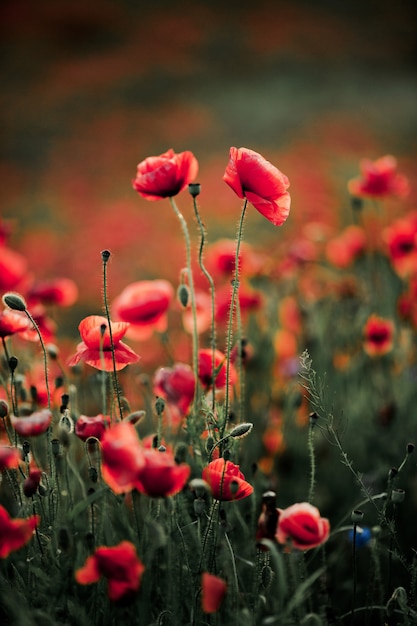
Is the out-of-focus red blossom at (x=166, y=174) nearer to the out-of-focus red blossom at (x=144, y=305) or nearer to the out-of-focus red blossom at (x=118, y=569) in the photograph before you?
the out-of-focus red blossom at (x=144, y=305)

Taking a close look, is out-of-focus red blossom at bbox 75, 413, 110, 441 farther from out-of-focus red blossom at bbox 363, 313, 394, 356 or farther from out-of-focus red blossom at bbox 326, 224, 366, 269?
out-of-focus red blossom at bbox 326, 224, 366, 269

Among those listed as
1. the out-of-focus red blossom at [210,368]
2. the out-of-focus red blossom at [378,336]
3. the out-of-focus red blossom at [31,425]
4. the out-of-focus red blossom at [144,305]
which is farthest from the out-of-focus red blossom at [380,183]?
the out-of-focus red blossom at [31,425]

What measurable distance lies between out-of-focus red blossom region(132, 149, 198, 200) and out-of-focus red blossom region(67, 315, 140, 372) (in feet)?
0.87

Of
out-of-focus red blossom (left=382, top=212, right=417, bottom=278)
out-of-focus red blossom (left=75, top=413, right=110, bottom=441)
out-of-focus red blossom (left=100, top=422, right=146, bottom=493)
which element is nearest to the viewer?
out-of-focus red blossom (left=100, top=422, right=146, bottom=493)

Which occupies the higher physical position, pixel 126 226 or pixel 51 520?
pixel 126 226

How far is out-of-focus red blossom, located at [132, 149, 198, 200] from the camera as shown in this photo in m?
1.16

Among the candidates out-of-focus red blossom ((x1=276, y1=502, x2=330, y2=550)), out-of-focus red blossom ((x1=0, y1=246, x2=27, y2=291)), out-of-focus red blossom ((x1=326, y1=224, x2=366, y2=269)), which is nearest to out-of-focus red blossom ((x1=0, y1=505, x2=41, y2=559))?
out-of-focus red blossom ((x1=276, y1=502, x2=330, y2=550))

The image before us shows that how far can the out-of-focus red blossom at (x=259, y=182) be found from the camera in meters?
1.06

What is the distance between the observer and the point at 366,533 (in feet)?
4.85

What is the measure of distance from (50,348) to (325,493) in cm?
103

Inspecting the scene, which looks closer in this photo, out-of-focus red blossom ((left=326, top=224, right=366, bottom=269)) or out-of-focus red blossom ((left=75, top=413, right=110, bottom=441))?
out-of-focus red blossom ((left=75, top=413, right=110, bottom=441))

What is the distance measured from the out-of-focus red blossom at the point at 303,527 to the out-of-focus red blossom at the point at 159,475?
0.66ft

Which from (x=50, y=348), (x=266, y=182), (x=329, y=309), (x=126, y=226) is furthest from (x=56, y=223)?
(x=266, y=182)

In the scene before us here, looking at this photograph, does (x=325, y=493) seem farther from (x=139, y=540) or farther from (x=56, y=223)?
(x=56, y=223)
